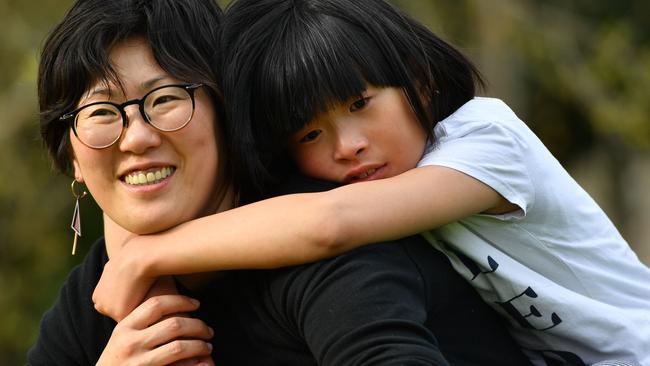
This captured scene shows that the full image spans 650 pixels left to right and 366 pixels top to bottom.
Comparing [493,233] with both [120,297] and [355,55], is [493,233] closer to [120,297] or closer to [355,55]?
[355,55]

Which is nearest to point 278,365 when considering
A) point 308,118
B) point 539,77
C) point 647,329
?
point 308,118

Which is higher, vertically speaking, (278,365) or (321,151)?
(321,151)

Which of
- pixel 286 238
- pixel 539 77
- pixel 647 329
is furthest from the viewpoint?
pixel 539 77

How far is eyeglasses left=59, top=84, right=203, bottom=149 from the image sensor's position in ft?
6.93

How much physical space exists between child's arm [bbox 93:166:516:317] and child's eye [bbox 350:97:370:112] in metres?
0.19

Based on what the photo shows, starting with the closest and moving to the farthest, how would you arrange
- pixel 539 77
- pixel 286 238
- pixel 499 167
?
pixel 286 238
pixel 499 167
pixel 539 77

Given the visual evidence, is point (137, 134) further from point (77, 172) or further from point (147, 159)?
point (77, 172)

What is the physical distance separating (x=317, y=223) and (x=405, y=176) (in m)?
0.23

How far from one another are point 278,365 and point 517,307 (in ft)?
1.57

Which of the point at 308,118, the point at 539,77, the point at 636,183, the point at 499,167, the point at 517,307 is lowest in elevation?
the point at 636,183

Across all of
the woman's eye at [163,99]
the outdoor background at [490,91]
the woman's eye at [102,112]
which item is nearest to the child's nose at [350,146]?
the woman's eye at [163,99]

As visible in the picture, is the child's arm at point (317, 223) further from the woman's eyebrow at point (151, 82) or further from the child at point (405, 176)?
the woman's eyebrow at point (151, 82)

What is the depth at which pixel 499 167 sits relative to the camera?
209cm

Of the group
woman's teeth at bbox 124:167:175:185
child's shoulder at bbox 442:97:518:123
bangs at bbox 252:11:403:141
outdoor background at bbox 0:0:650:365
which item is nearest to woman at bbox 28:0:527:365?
woman's teeth at bbox 124:167:175:185
